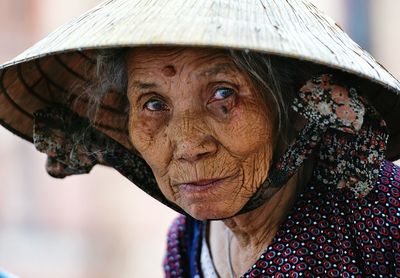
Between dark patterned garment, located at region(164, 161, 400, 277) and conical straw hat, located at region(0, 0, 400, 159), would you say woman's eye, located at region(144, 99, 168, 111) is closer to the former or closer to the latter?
conical straw hat, located at region(0, 0, 400, 159)

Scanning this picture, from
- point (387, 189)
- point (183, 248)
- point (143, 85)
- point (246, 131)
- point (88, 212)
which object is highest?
point (143, 85)

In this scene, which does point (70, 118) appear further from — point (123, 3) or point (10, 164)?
point (10, 164)

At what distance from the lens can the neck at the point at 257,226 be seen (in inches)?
111

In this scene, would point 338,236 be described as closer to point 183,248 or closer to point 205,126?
point 205,126

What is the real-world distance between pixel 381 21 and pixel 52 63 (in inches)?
237

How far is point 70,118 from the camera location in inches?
122

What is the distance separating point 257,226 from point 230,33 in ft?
2.30

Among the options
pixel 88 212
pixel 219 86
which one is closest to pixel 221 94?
pixel 219 86

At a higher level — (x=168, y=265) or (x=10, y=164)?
(x=168, y=265)

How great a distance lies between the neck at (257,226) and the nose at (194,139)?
0.34 meters

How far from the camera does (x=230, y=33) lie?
2.35m

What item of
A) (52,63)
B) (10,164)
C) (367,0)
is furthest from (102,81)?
(367,0)

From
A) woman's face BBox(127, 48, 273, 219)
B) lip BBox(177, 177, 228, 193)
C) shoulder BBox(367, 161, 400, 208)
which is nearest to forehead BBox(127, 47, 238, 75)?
woman's face BBox(127, 48, 273, 219)

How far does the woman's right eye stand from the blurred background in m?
5.00
